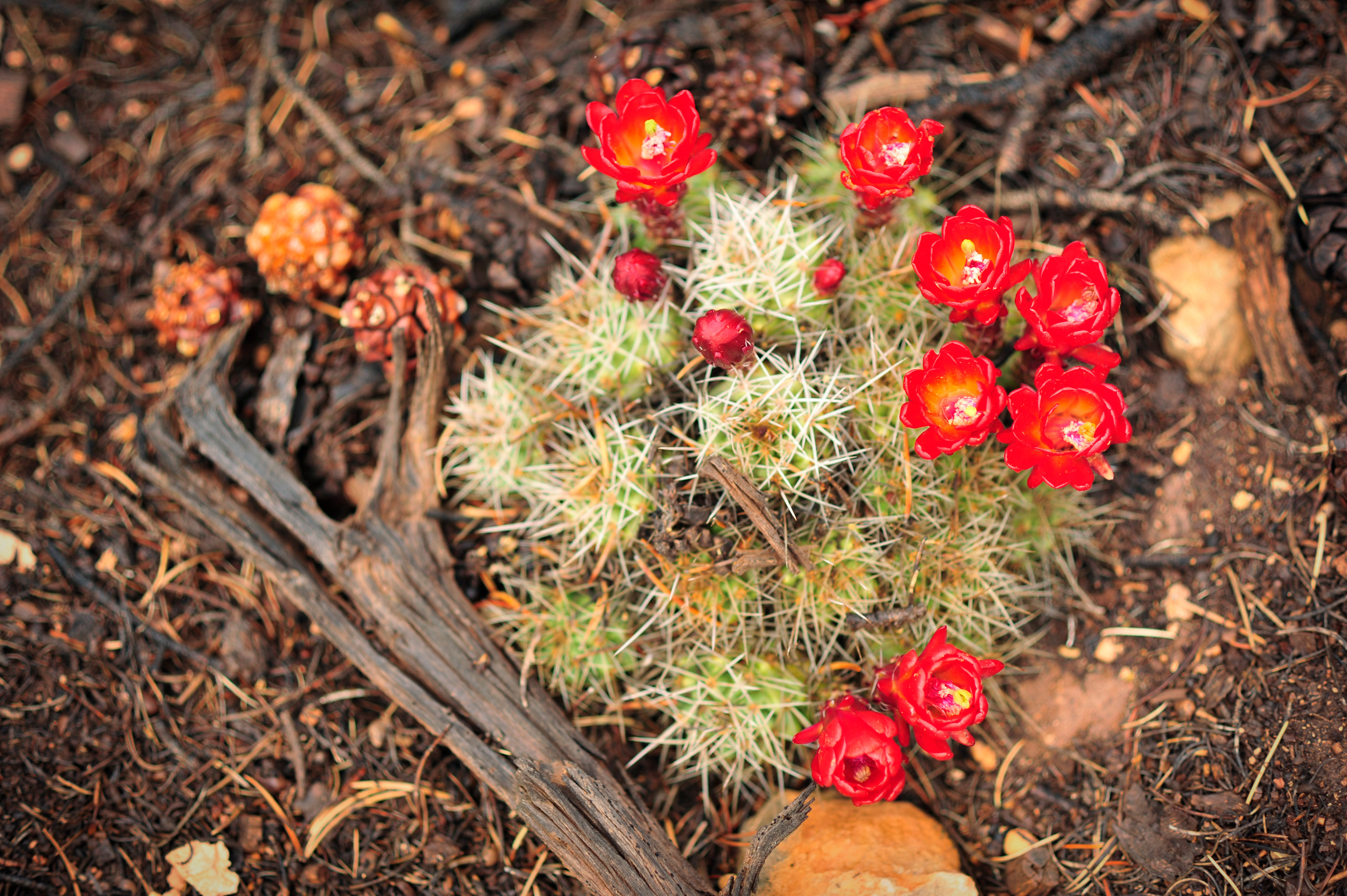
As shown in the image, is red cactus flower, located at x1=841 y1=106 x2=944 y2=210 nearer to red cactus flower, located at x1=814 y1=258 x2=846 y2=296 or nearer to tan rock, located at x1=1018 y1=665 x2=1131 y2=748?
red cactus flower, located at x1=814 y1=258 x2=846 y2=296

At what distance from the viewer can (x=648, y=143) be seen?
8.73 feet

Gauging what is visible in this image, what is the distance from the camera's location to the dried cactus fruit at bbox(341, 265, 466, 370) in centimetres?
314

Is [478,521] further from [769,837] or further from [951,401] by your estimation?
[951,401]

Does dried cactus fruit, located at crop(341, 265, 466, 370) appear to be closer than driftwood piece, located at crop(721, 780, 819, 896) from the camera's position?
No

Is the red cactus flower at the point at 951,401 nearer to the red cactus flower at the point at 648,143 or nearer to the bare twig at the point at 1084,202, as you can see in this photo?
the red cactus flower at the point at 648,143

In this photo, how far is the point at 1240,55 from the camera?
10.6 feet

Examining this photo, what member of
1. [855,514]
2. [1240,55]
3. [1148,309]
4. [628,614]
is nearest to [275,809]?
[628,614]

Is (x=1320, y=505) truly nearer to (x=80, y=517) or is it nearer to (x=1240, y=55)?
(x=1240, y=55)

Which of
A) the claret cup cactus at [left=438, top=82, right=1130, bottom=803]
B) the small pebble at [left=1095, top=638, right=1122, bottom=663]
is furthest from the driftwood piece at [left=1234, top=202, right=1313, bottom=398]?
the small pebble at [left=1095, top=638, right=1122, bottom=663]

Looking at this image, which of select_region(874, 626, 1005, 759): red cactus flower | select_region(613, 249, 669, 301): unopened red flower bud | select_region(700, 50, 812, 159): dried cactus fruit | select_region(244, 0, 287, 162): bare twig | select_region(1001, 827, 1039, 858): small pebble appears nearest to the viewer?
select_region(874, 626, 1005, 759): red cactus flower

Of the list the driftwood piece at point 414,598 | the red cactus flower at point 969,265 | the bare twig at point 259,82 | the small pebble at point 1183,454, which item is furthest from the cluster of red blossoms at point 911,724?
the bare twig at point 259,82

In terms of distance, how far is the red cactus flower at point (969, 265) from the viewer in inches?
94.7

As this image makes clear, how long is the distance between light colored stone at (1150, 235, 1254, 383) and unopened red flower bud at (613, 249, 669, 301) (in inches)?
78.1

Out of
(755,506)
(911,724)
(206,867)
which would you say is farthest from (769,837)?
(206,867)
